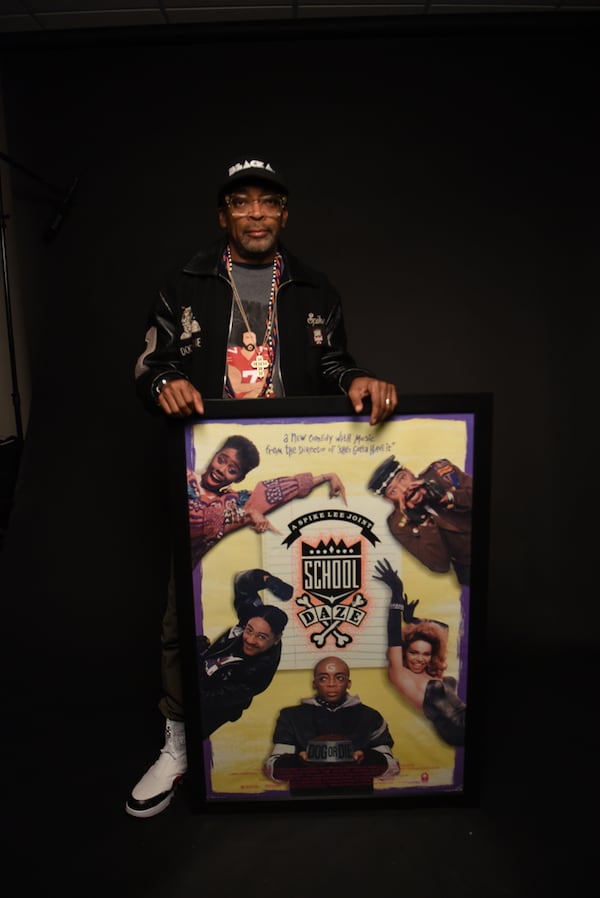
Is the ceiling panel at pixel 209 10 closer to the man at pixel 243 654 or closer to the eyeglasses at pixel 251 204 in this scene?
the eyeglasses at pixel 251 204

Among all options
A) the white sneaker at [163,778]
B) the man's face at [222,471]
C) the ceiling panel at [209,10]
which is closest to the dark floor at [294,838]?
the white sneaker at [163,778]

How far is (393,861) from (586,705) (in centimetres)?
98

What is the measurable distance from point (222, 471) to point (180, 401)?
19 centimetres

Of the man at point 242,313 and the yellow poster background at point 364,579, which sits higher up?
the man at point 242,313

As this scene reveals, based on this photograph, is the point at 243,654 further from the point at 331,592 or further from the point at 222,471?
the point at 222,471

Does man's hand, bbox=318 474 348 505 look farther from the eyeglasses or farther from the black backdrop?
the black backdrop

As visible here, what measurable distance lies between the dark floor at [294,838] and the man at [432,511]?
26.2 inches

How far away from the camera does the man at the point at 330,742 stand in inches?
66.5

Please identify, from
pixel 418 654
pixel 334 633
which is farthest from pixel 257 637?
pixel 418 654

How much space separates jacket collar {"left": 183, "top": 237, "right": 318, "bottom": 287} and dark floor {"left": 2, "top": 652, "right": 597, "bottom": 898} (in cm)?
137

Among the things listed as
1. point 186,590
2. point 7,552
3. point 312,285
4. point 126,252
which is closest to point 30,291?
point 126,252

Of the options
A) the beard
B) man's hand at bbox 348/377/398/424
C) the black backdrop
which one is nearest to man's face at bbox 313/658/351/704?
man's hand at bbox 348/377/398/424

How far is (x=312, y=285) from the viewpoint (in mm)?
1826

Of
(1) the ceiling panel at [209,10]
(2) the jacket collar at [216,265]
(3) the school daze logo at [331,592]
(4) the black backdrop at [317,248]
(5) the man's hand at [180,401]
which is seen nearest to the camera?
(5) the man's hand at [180,401]
